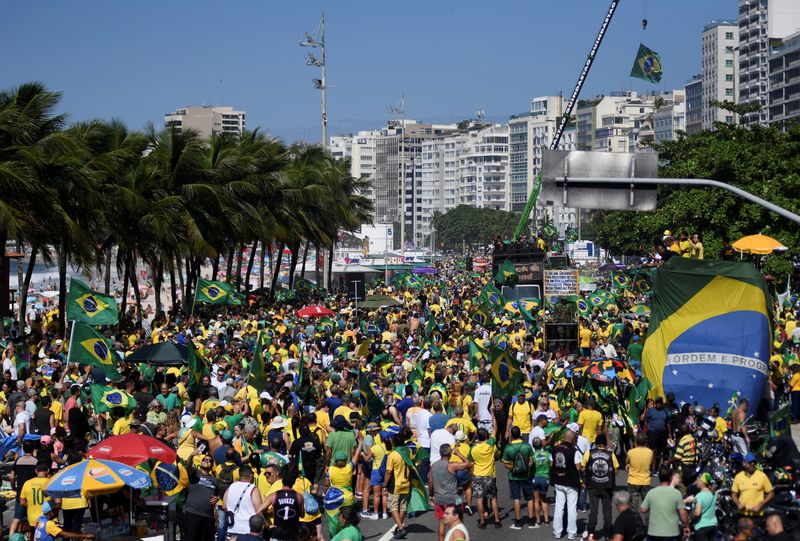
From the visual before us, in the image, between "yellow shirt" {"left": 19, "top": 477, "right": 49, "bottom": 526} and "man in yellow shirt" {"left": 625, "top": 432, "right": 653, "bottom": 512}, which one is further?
"man in yellow shirt" {"left": 625, "top": 432, "right": 653, "bottom": 512}

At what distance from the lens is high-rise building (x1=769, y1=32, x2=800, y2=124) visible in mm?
129125

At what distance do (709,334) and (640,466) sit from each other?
23.5ft

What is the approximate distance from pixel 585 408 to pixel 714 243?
3428 cm

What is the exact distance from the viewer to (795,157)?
171 feet

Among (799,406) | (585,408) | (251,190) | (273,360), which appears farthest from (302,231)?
(585,408)

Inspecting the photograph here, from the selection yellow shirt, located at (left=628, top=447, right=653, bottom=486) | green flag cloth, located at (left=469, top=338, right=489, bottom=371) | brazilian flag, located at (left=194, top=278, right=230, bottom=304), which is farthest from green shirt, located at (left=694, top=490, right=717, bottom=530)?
brazilian flag, located at (left=194, top=278, right=230, bottom=304)

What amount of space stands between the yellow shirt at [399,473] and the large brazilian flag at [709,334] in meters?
7.21

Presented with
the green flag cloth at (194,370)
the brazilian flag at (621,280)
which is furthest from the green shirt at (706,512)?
the brazilian flag at (621,280)

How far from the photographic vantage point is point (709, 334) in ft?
71.6

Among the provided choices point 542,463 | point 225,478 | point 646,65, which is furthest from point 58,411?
point 646,65

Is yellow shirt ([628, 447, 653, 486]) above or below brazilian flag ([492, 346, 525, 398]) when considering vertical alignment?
below

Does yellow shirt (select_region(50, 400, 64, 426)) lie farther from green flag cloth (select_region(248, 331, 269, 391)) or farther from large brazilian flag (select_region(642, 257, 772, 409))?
large brazilian flag (select_region(642, 257, 772, 409))

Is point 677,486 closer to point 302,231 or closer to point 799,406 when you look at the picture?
point 799,406

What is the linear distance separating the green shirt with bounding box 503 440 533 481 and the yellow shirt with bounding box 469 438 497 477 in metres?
0.23
